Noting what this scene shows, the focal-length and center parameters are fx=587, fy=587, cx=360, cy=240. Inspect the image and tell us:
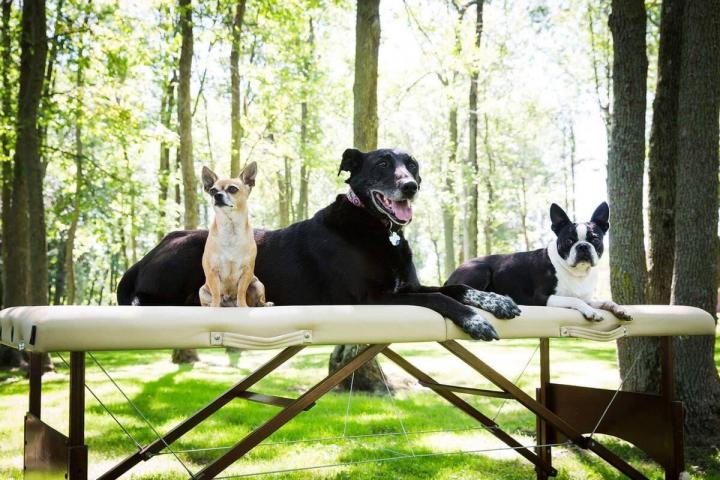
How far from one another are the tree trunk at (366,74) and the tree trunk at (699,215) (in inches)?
137

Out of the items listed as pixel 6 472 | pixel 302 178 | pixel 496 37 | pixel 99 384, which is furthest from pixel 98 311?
pixel 496 37

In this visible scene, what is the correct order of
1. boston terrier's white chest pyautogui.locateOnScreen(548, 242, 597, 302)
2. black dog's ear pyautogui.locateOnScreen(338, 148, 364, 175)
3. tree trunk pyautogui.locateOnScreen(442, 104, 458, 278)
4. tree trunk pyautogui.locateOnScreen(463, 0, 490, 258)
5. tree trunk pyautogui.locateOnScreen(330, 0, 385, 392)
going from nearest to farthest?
1. black dog's ear pyautogui.locateOnScreen(338, 148, 364, 175)
2. boston terrier's white chest pyautogui.locateOnScreen(548, 242, 597, 302)
3. tree trunk pyautogui.locateOnScreen(330, 0, 385, 392)
4. tree trunk pyautogui.locateOnScreen(463, 0, 490, 258)
5. tree trunk pyautogui.locateOnScreen(442, 104, 458, 278)

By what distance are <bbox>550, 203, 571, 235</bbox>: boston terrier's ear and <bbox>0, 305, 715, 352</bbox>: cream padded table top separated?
2.46 ft

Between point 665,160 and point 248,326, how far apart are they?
174 inches

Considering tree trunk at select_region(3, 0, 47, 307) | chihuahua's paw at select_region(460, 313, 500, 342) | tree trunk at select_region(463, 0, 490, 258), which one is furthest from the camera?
tree trunk at select_region(463, 0, 490, 258)

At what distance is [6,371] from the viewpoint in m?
9.55

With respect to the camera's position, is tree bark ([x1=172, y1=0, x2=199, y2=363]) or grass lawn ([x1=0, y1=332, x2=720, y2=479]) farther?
tree bark ([x1=172, y1=0, x2=199, y2=363])

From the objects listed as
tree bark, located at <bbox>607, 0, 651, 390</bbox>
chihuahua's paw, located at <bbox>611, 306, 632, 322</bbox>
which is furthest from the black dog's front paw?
tree bark, located at <bbox>607, 0, 651, 390</bbox>

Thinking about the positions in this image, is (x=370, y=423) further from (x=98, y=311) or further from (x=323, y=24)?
(x=323, y=24)

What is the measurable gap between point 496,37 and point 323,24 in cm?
605

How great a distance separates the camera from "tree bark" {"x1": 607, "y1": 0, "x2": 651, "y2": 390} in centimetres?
490

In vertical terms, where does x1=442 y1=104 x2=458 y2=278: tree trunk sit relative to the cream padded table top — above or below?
above

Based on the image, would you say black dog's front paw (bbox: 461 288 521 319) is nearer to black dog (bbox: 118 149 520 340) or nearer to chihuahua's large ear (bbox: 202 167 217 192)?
black dog (bbox: 118 149 520 340)

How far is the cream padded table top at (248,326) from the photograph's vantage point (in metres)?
2.20
